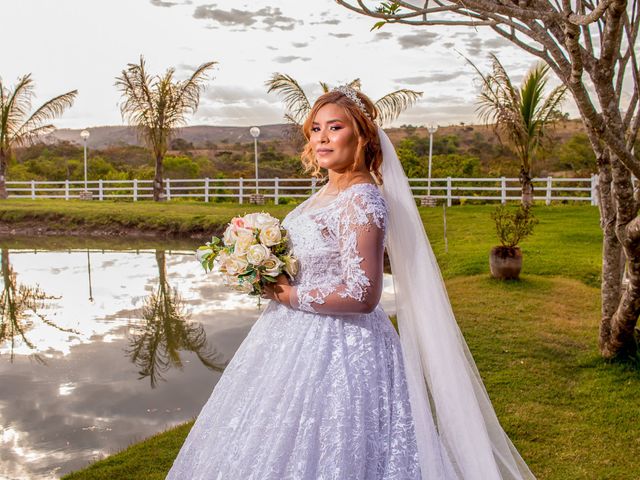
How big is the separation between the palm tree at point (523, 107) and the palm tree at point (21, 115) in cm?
1555

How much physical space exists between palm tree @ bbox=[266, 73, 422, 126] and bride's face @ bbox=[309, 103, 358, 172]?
14.1 meters

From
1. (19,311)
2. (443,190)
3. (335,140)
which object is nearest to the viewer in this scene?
(335,140)

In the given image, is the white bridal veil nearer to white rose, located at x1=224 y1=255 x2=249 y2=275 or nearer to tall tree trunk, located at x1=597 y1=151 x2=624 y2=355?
white rose, located at x1=224 y1=255 x2=249 y2=275

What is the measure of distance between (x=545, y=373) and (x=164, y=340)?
4103mm

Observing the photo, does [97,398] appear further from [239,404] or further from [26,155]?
[26,155]

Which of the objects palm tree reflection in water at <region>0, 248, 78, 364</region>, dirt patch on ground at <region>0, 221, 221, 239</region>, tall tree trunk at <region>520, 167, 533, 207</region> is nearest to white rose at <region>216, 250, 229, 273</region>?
palm tree reflection in water at <region>0, 248, 78, 364</region>

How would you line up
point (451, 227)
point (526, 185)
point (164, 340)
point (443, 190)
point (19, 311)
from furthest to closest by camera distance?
1. point (443, 190)
2. point (526, 185)
3. point (451, 227)
4. point (19, 311)
5. point (164, 340)

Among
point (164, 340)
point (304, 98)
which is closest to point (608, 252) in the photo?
point (164, 340)

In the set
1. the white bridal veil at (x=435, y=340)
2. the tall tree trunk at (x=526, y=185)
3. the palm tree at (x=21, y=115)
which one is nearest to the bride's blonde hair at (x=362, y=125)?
the white bridal veil at (x=435, y=340)

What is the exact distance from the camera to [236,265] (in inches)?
89.7

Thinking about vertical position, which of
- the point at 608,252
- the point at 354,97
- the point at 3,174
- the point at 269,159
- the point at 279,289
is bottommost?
the point at 608,252

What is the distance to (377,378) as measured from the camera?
2.23m

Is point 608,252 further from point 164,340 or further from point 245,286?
point 164,340

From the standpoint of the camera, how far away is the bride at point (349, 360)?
6.98 ft
